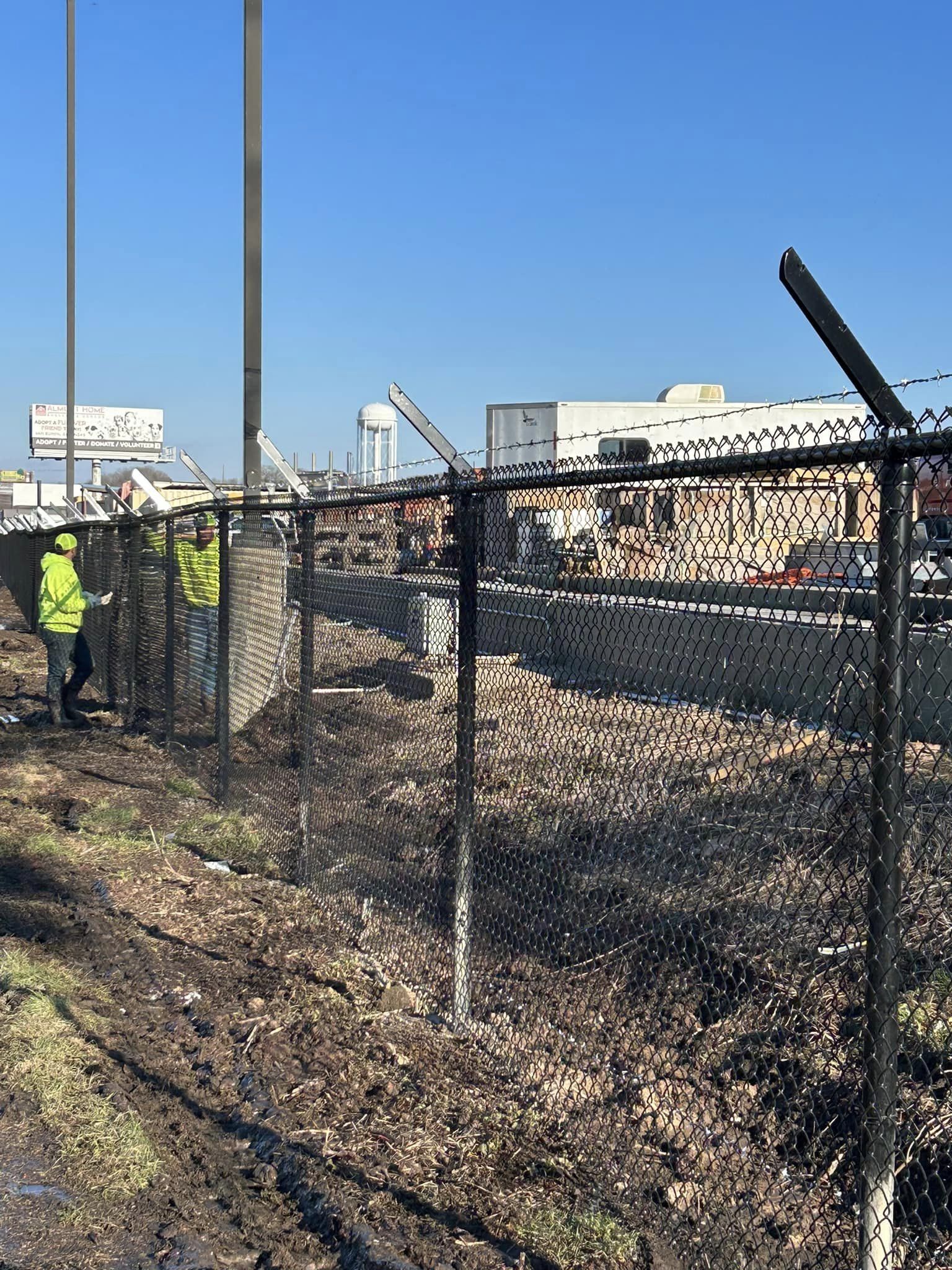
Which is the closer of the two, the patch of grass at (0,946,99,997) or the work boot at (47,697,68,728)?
the patch of grass at (0,946,99,997)

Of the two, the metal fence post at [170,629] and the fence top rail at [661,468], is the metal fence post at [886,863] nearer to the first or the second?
the fence top rail at [661,468]

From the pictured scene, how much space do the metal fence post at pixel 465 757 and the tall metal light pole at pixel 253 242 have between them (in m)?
5.81

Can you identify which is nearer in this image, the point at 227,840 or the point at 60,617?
the point at 227,840

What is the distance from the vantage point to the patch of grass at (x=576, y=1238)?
3.44m

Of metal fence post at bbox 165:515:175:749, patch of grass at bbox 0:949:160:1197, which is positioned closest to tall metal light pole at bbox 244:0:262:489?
metal fence post at bbox 165:515:175:749

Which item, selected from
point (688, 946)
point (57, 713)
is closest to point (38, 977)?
point (688, 946)

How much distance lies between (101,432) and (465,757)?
8449 cm

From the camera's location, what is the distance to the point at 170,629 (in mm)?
10055

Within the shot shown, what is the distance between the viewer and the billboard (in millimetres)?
79875

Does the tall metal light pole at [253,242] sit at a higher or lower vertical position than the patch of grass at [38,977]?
higher

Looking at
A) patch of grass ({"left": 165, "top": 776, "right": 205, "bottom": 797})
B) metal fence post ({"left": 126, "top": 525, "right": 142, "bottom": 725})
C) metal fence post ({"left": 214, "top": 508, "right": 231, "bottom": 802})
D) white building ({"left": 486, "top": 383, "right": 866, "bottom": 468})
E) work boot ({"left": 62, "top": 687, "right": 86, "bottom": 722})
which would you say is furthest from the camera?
white building ({"left": 486, "top": 383, "right": 866, "bottom": 468})

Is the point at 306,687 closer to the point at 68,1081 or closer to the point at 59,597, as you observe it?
the point at 68,1081

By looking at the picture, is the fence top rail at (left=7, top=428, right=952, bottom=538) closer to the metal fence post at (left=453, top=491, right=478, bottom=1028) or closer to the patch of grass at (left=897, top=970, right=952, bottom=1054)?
the metal fence post at (left=453, top=491, right=478, bottom=1028)

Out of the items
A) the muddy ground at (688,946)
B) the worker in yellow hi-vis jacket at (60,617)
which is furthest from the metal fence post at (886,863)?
the worker in yellow hi-vis jacket at (60,617)
